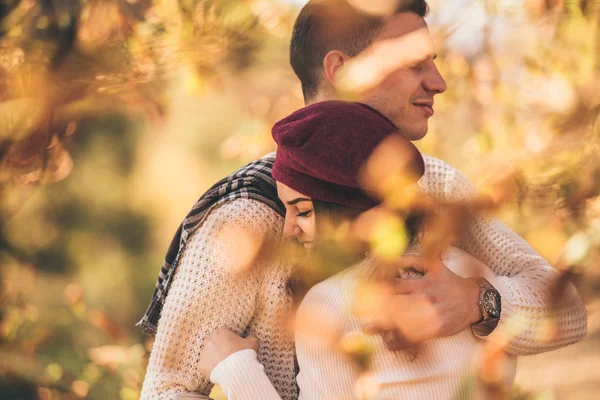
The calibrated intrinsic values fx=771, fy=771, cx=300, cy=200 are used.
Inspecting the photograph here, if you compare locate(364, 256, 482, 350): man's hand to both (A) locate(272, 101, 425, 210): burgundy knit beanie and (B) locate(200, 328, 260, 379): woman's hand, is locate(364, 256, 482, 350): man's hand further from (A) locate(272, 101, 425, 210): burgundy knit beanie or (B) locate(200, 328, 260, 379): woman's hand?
(B) locate(200, 328, 260, 379): woman's hand

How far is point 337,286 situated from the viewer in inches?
62.6

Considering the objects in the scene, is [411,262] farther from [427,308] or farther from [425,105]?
[425,105]

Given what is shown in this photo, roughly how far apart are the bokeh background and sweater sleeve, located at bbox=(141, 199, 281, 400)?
1.46ft

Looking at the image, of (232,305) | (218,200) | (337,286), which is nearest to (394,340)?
(337,286)

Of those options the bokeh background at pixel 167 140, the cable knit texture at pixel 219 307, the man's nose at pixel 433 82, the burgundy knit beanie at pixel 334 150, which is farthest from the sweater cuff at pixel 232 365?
the man's nose at pixel 433 82

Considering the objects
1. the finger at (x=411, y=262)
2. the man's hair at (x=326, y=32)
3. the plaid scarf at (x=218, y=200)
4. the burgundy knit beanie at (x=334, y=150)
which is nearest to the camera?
the finger at (x=411, y=262)

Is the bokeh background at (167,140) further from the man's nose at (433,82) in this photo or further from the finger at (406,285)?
the finger at (406,285)

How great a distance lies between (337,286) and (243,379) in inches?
10.9

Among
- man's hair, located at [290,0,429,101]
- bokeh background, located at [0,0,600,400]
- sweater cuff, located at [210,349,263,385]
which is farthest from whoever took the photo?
man's hair, located at [290,0,429,101]

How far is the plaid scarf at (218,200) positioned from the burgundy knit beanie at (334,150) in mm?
239

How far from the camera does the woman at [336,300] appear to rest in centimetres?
152

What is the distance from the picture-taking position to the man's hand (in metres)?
1.38

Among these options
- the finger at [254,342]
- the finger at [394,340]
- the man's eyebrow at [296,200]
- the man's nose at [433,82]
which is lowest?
the finger at [254,342]

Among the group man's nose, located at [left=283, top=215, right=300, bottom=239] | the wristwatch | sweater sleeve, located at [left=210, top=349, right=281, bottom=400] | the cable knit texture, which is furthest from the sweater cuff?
the wristwatch
